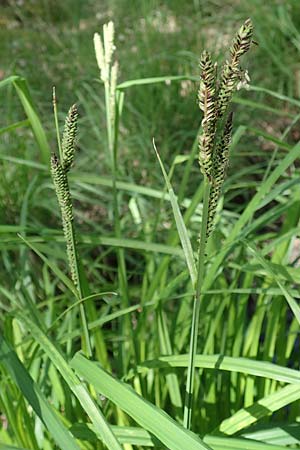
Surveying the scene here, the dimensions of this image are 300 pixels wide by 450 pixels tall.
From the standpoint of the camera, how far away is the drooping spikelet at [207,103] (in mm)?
593

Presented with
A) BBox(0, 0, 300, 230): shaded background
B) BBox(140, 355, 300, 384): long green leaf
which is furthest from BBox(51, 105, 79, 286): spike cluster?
BBox(0, 0, 300, 230): shaded background

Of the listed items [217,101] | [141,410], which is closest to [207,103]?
[217,101]

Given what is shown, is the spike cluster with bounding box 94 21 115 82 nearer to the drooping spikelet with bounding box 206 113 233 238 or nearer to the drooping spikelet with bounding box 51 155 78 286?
the drooping spikelet with bounding box 51 155 78 286

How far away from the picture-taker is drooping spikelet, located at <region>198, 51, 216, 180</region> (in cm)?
59

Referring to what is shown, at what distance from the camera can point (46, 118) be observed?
2760 millimetres

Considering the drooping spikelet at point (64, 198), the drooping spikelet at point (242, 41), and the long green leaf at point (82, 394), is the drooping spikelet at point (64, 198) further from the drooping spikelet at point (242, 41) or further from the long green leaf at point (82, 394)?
the drooping spikelet at point (242, 41)

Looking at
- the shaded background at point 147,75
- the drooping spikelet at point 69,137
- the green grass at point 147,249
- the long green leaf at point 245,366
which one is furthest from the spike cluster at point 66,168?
the shaded background at point 147,75

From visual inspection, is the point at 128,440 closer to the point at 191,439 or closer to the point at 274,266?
the point at 191,439

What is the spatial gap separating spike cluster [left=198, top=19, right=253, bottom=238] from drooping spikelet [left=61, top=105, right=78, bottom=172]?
6.6 inches

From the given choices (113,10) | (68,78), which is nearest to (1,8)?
(113,10)

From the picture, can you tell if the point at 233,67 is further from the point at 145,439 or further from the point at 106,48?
the point at 145,439

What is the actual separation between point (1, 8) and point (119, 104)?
140 inches

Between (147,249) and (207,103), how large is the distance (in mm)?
564

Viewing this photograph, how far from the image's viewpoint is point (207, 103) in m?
0.60
